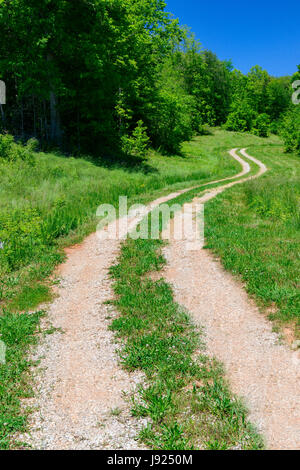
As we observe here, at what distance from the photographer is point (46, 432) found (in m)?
4.39

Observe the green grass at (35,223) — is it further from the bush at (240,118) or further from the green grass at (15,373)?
the bush at (240,118)

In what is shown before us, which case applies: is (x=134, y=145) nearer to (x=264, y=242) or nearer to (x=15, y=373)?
(x=264, y=242)

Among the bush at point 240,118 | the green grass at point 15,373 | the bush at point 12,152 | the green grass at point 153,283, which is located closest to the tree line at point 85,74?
the bush at point 12,152

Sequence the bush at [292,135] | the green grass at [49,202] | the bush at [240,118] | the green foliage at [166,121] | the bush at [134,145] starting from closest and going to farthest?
the green grass at [49,202] < the bush at [134,145] < the green foliage at [166,121] < the bush at [292,135] < the bush at [240,118]

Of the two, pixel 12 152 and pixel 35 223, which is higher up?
pixel 12 152

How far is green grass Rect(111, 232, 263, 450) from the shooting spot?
4.21m

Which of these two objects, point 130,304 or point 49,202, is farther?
point 49,202

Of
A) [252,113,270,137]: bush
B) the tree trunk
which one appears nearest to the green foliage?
the tree trunk

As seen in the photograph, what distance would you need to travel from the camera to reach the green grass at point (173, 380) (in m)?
4.21

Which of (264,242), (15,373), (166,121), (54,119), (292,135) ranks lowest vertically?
(15,373)

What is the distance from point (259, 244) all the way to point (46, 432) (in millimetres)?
7630

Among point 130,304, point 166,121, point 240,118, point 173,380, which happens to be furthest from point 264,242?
point 240,118

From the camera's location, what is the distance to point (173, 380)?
514 cm

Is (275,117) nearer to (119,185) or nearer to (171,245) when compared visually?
(119,185)
